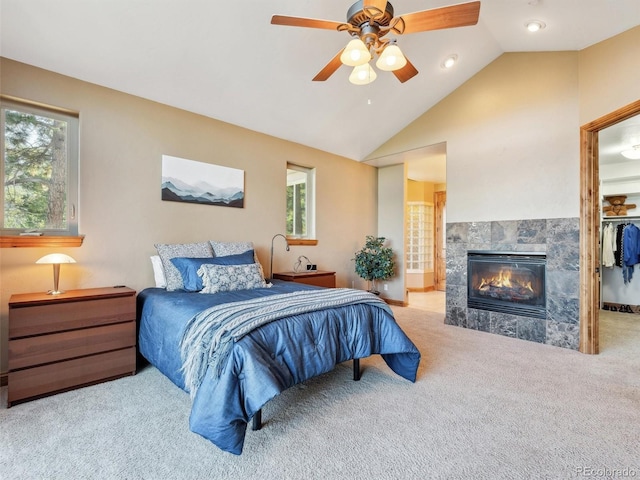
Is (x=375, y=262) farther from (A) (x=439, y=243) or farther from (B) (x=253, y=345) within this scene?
(B) (x=253, y=345)

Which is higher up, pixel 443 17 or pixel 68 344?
pixel 443 17

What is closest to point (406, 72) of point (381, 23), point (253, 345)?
point (381, 23)

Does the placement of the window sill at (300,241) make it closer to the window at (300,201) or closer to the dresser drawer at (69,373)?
the window at (300,201)

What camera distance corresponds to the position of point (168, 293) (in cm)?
291

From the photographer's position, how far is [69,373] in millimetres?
2447

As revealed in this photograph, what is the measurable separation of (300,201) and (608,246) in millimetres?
5272

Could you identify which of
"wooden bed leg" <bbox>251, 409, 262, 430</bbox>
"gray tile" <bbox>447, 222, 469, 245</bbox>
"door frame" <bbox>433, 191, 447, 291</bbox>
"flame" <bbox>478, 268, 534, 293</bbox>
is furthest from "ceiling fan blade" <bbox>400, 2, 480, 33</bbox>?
"door frame" <bbox>433, 191, 447, 291</bbox>

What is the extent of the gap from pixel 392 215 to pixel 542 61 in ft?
9.81

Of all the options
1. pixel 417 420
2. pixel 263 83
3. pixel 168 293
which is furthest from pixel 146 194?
pixel 417 420

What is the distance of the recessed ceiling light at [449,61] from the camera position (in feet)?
12.9

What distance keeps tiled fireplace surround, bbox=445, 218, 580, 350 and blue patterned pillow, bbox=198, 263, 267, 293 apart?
2756 mm

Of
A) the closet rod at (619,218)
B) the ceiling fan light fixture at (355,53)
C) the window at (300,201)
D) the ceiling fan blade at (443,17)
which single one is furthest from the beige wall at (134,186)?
the closet rod at (619,218)

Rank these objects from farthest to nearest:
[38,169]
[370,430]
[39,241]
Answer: [38,169] → [39,241] → [370,430]

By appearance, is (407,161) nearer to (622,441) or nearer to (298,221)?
(298,221)
